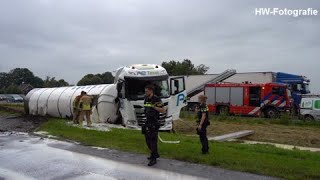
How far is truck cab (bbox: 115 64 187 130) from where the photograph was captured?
1852cm

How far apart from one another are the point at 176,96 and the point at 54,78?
9080cm

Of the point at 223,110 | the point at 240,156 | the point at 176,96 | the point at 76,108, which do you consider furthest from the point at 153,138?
the point at 223,110

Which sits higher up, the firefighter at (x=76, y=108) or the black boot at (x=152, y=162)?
the firefighter at (x=76, y=108)

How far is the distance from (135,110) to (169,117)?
1.49 metres

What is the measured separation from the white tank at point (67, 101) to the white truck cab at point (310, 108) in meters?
14.7

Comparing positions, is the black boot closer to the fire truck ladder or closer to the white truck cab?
the white truck cab

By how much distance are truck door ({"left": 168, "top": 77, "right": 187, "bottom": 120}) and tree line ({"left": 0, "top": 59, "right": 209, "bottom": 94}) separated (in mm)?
50917

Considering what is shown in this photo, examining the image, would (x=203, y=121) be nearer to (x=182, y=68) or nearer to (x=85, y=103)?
(x=85, y=103)

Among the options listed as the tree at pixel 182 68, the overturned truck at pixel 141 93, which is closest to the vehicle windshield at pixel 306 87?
the overturned truck at pixel 141 93

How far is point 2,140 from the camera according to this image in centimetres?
1448

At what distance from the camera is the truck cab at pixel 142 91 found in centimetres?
1852

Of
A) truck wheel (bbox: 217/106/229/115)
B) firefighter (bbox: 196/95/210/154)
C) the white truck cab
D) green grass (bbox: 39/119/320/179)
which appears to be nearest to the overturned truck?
green grass (bbox: 39/119/320/179)

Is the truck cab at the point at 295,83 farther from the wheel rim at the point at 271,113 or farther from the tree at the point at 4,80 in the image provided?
the tree at the point at 4,80

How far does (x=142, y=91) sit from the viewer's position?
18.8 m
